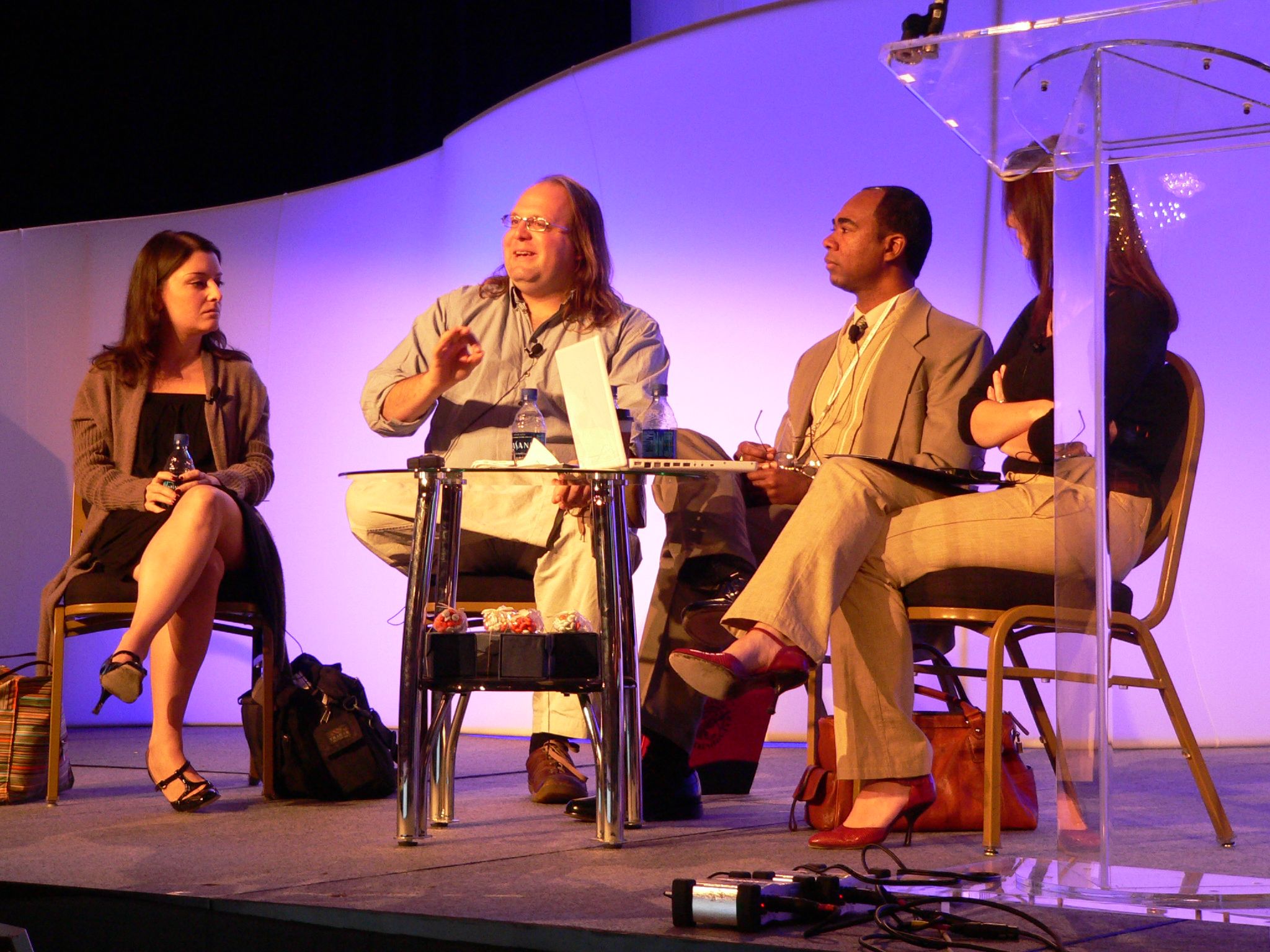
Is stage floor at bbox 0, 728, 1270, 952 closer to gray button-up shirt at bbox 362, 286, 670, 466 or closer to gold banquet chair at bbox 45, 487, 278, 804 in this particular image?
gold banquet chair at bbox 45, 487, 278, 804

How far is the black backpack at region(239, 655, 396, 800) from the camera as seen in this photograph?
284 cm

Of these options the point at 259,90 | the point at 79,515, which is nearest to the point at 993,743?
the point at 79,515

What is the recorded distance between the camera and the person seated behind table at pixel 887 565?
2.04 meters

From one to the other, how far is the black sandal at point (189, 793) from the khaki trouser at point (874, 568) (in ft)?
4.11

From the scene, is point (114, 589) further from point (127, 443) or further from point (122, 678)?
point (122, 678)

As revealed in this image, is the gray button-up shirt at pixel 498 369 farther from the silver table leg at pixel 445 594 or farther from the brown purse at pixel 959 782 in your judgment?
the brown purse at pixel 959 782

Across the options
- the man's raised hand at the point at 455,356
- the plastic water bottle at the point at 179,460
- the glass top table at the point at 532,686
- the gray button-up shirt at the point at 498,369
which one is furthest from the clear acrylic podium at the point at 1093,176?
the plastic water bottle at the point at 179,460

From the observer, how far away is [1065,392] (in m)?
1.61

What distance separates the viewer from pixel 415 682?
2.28 meters

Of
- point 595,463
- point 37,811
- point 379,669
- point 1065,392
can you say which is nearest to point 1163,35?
point 1065,392

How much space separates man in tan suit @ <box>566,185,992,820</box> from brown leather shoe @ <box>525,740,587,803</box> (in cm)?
20

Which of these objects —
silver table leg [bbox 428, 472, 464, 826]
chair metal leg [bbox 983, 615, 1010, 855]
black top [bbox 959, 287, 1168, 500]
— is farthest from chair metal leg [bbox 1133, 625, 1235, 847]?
silver table leg [bbox 428, 472, 464, 826]

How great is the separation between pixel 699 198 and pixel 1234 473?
2885 millimetres

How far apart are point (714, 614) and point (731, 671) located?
0.66 meters
